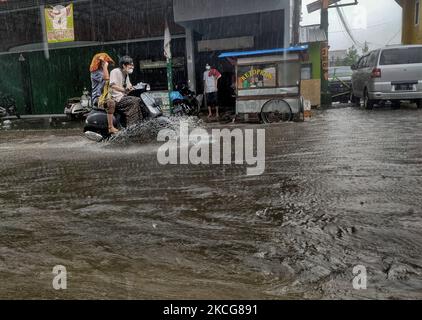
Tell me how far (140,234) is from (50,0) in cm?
1527

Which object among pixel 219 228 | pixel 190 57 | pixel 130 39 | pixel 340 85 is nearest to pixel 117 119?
pixel 219 228

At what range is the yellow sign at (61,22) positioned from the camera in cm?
1496

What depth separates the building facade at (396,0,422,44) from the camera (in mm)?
20328

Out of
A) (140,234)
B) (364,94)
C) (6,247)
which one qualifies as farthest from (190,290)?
(364,94)

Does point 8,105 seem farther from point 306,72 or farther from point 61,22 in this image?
point 306,72

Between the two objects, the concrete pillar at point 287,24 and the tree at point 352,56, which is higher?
the tree at point 352,56

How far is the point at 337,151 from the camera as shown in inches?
253

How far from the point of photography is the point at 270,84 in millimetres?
10773

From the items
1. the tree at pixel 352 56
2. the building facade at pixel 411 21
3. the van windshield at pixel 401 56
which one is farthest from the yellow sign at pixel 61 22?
the tree at pixel 352 56

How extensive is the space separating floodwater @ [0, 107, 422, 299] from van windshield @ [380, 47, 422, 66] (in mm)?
7554

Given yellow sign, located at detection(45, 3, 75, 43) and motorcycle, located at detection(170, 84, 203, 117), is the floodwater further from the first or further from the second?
yellow sign, located at detection(45, 3, 75, 43)

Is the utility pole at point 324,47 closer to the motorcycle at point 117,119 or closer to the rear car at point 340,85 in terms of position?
the rear car at point 340,85

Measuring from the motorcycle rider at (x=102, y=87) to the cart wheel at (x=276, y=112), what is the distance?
4.23 meters

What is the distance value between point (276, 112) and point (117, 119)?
4366 millimetres
